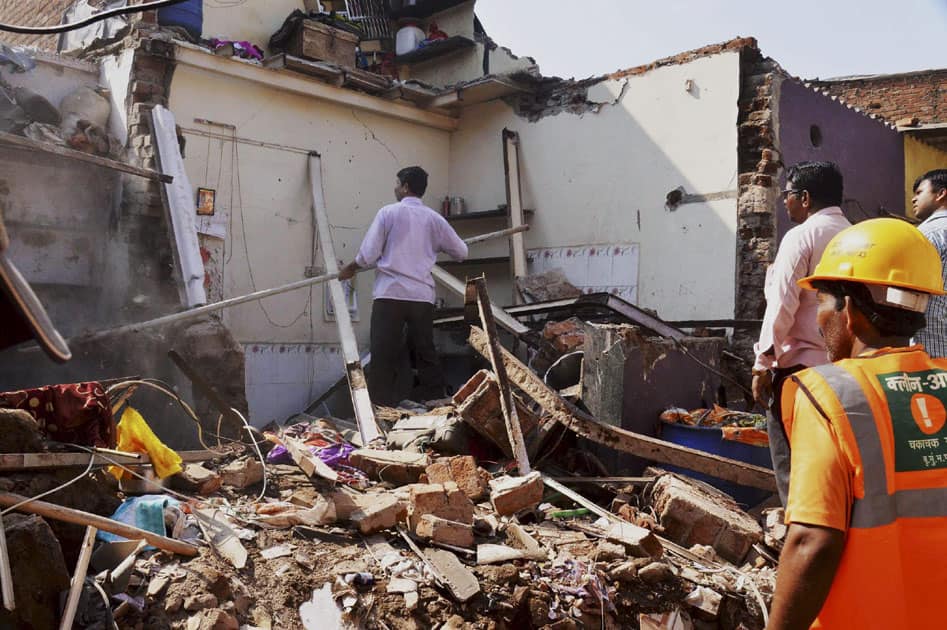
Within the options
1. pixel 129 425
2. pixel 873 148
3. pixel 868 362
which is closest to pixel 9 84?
pixel 129 425

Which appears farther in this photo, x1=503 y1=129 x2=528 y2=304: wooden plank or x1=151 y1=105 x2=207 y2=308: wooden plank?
x1=503 y1=129 x2=528 y2=304: wooden plank

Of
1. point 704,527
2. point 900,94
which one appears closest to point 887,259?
point 704,527

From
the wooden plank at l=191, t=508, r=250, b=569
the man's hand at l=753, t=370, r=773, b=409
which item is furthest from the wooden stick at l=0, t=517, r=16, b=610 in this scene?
the man's hand at l=753, t=370, r=773, b=409

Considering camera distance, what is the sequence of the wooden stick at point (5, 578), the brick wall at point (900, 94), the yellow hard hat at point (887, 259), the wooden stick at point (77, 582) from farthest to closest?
the brick wall at point (900, 94)
the wooden stick at point (77, 582)
the wooden stick at point (5, 578)
the yellow hard hat at point (887, 259)

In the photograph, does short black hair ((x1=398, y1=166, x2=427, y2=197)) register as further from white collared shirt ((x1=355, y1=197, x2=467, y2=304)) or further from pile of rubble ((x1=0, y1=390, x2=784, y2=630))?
pile of rubble ((x1=0, y1=390, x2=784, y2=630))

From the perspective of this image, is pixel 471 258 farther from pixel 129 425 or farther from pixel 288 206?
pixel 129 425

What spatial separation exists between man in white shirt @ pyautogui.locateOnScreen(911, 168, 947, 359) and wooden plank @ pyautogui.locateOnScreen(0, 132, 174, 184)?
16.6ft

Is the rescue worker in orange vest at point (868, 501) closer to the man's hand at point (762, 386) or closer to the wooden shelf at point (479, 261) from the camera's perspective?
the man's hand at point (762, 386)

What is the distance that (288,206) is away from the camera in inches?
302

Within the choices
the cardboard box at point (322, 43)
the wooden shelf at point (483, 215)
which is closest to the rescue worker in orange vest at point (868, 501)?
the wooden shelf at point (483, 215)

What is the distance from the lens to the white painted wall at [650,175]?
698 cm

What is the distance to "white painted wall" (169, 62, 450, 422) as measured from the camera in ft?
23.3

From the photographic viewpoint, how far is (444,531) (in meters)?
3.68

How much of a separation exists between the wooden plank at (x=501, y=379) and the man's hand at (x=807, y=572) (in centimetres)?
293
